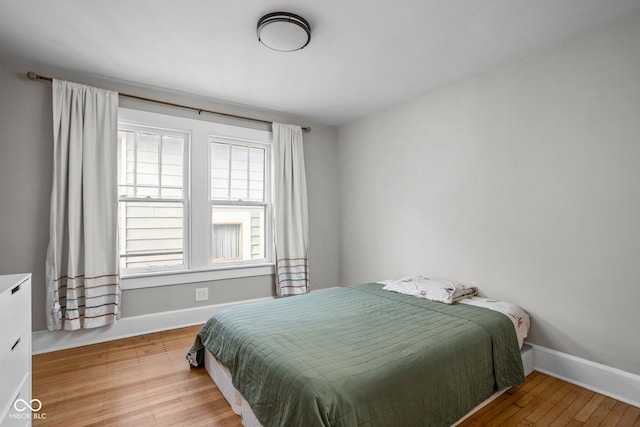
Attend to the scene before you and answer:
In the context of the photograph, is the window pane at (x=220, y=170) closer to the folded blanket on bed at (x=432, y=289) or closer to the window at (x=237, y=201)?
the window at (x=237, y=201)

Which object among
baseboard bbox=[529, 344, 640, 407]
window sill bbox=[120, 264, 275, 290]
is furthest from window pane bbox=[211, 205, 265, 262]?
baseboard bbox=[529, 344, 640, 407]

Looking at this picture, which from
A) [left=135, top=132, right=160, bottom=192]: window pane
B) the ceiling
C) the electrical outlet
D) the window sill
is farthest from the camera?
the electrical outlet

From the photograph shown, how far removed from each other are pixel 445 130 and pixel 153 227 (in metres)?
3.17

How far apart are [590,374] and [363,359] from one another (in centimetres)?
178

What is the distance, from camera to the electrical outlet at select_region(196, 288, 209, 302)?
346 cm

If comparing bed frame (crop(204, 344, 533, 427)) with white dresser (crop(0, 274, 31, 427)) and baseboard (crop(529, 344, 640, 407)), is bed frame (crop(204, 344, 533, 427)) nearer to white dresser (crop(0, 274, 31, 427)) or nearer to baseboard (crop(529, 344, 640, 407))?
baseboard (crop(529, 344, 640, 407))

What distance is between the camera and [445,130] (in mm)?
3143

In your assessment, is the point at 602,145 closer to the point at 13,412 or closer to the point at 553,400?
the point at 553,400

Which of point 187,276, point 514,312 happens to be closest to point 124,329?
point 187,276

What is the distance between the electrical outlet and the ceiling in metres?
2.15

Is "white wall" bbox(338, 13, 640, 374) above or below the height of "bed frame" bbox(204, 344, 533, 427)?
above

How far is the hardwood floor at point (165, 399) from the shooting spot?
1828 mm

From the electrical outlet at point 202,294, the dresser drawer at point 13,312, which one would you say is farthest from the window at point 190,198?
the dresser drawer at point 13,312

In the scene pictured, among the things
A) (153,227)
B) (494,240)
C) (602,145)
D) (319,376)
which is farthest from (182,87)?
(602,145)
